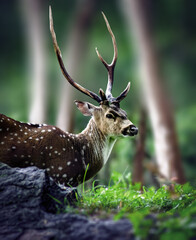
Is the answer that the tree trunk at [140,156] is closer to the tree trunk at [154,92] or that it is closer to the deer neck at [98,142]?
the tree trunk at [154,92]

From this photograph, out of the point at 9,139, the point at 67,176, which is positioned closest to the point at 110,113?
the point at 67,176

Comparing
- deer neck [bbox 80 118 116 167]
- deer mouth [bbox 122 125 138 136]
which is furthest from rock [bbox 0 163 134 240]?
deer mouth [bbox 122 125 138 136]

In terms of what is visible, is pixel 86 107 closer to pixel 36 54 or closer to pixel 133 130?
pixel 133 130

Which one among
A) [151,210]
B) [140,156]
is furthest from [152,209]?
[140,156]

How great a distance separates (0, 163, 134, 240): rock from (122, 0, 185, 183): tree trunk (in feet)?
15.9

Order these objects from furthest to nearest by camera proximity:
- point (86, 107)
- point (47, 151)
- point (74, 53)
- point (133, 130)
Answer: point (74, 53) < point (86, 107) < point (133, 130) < point (47, 151)

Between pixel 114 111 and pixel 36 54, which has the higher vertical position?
pixel 36 54

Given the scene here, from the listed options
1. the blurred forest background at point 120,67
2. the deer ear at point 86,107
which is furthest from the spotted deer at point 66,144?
the blurred forest background at point 120,67

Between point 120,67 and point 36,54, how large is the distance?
2.18 m

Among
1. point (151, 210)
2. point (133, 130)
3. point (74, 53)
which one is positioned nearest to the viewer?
point (151, 210)

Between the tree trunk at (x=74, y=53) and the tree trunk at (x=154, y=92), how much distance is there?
3.46ft

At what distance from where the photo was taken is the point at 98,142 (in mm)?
3686

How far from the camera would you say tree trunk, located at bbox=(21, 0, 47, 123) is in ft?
26.2

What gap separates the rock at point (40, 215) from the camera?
7.32ft
